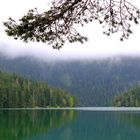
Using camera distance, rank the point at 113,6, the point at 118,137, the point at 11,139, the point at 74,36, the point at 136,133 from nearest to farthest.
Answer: the point at 113,6
the point at 74,36
the point at 11,139
the point at 118,137
the point at 136,133

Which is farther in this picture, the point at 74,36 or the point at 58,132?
the point at 58,132

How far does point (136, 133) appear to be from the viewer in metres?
76.4

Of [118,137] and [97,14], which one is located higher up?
[97,14]

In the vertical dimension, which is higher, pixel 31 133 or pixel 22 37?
pixel 22 37

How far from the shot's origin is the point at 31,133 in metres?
74.4

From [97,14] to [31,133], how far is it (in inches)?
2286

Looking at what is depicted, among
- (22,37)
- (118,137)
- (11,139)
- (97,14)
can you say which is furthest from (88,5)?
(118,137)

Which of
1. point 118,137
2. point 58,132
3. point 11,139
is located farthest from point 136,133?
point 11,139

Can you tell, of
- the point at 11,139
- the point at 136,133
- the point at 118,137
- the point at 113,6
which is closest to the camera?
the point at 113,6

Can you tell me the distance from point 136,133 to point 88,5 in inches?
2394

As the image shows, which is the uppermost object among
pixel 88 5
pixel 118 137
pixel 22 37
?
pixel 88 5

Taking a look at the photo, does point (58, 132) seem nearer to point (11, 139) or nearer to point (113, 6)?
point (11, 139)

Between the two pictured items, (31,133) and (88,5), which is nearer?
(88,5)

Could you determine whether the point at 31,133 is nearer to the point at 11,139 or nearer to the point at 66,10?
the point at 11,139
